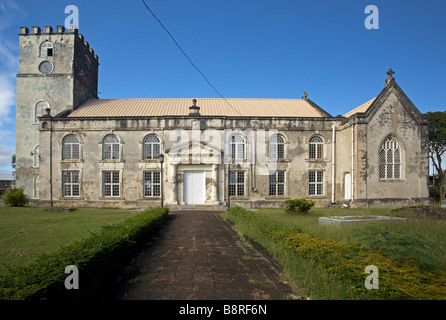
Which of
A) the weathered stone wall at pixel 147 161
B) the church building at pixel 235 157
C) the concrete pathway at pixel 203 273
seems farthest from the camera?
the weathered stone wall at pixel 147 161

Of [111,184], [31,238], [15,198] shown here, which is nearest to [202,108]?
[111,184]

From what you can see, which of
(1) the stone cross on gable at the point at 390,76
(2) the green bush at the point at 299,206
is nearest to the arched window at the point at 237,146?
(2) the green bush at the point at 299,206

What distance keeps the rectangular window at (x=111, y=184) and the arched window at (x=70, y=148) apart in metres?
3.15

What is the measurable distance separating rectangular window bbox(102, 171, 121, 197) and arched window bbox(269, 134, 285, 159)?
1381cm

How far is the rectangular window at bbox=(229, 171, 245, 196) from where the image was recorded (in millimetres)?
23516

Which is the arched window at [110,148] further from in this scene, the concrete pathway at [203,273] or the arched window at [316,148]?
the arched window at [316,148]

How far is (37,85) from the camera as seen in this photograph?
26.6 metres

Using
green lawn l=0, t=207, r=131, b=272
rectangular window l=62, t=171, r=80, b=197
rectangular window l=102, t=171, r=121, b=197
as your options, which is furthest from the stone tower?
green lawn l=0, t=207, r=131, b=272

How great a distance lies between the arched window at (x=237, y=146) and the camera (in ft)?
77.9

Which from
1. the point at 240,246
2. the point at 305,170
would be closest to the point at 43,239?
the point at 240,246

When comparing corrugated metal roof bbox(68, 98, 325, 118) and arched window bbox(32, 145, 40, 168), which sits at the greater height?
corrugated metal roof bbox(68, 98, 325, 118)

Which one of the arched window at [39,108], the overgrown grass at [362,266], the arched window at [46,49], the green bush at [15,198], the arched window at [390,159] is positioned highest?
the arched window at [46,49]

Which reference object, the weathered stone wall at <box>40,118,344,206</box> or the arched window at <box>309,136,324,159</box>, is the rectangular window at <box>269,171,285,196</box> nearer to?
the weathered stone wall at <box>40,118,344,206</box>

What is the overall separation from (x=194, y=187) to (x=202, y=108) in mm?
8355
